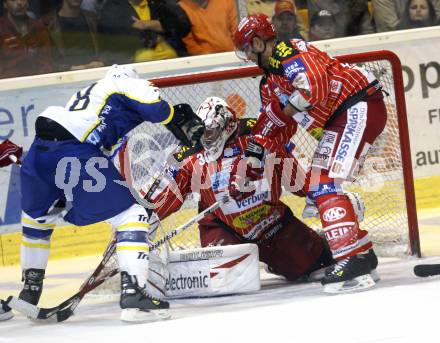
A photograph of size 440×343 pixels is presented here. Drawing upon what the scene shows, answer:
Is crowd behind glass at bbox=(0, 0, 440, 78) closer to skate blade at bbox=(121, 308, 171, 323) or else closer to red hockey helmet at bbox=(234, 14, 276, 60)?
red hockey helmet at bbox=(234, 14, 276, 60)

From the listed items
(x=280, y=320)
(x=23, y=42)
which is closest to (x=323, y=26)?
(x=23, y=42)

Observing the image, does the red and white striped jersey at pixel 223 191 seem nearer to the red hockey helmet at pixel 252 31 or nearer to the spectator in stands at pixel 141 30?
the red hockey helmet at pixel 252 31

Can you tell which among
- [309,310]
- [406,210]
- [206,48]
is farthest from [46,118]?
[206,48]

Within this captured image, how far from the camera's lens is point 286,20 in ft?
25.9

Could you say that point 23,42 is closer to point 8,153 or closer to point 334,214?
point 8,153

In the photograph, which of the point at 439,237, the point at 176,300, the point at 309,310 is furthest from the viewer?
the point at 439,237

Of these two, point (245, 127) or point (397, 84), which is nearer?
point (245, 127)

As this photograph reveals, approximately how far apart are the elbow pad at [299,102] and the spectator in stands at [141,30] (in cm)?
230

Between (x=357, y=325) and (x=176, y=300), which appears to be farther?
(x=176, y=300)

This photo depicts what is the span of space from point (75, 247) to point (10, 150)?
2.00 meters

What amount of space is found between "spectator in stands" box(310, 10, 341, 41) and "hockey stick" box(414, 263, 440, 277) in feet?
8.72

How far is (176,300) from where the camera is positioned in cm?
573

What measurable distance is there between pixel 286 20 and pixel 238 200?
2.39 meters

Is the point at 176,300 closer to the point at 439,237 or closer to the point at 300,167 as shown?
the point at 300,167
